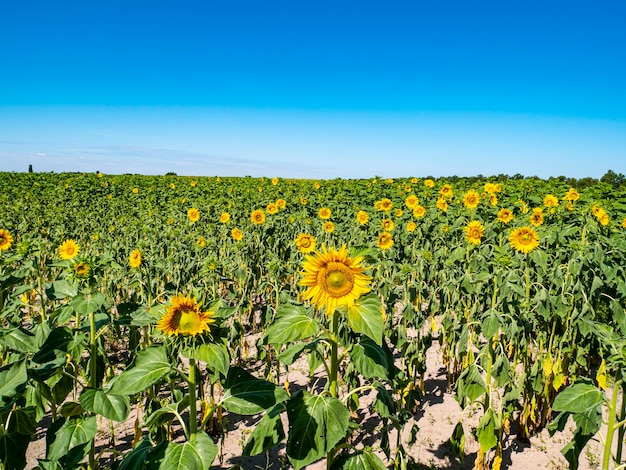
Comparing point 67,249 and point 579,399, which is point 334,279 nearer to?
point 579,399

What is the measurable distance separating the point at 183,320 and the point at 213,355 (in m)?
0.18

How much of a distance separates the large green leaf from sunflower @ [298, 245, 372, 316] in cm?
69

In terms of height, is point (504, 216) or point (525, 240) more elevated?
point (504, 216)

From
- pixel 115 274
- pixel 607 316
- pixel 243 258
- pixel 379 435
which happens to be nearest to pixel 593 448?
pixel 379 435

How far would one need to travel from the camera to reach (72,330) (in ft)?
7.63

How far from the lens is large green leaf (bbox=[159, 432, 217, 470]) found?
1.47 meters

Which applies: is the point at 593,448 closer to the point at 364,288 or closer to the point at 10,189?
the point at 364,288

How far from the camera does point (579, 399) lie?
188cm

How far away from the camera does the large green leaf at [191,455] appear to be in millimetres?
1468

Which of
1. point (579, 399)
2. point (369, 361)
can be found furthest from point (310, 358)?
point (579, 399)

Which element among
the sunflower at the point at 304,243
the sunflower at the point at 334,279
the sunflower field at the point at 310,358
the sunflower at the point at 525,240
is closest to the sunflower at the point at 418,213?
the sunflower field at the point at 310,358

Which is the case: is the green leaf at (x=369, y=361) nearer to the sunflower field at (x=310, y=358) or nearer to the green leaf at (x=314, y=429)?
the sunflower field at (x=310, y=358)

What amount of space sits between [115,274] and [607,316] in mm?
6372

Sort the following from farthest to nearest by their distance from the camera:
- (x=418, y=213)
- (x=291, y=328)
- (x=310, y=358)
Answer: (x=418, y=213)
(x=310, y=358)
(x=291, y=328)
